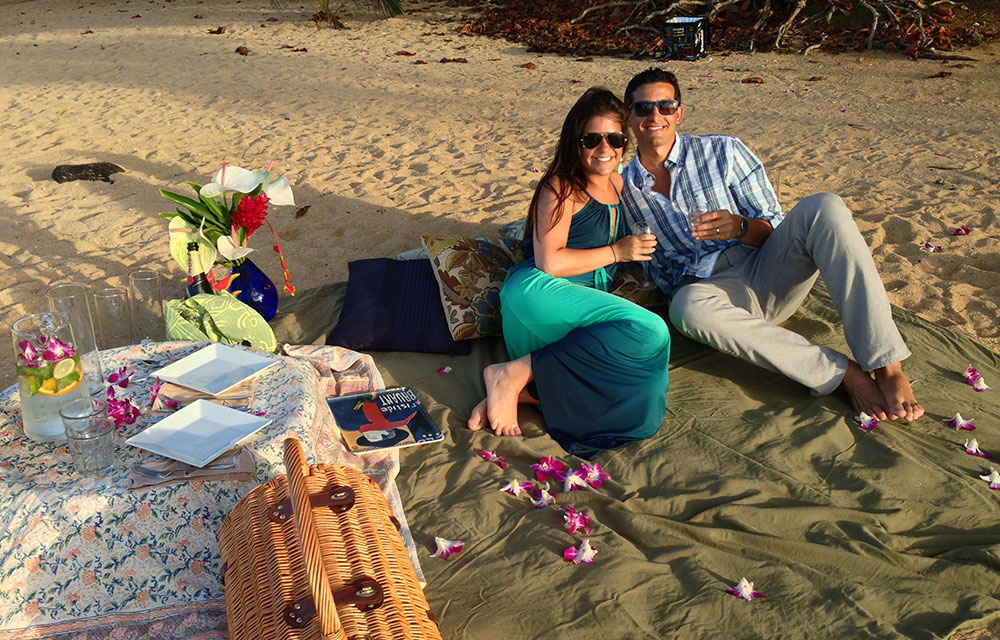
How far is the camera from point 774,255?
3871 millimetres

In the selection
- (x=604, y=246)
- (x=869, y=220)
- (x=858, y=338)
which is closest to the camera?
(x=858, y=338)

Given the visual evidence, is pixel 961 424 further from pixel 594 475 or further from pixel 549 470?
pixel 549 470

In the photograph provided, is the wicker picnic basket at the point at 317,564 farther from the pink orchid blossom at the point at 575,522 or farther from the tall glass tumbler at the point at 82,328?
the tall glass tumbler at the point at 82,328

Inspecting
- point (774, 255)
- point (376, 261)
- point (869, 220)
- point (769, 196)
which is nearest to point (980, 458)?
point (774, 255)

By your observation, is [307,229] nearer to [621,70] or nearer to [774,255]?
[774,255]

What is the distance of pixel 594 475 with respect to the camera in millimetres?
3199

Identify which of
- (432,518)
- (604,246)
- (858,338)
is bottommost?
(432,518)

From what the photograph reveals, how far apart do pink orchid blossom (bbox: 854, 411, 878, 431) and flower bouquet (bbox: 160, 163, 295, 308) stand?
259cm

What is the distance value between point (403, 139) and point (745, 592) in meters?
5.75

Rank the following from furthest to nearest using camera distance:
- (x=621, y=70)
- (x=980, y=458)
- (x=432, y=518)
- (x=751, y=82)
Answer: (x=621, y=70)
(x=751, y=82)
(x=980, y=458)
(x=432, y=518)

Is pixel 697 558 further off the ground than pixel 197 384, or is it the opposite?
pixel 197 384

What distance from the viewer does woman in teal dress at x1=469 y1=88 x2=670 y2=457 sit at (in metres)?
3.44

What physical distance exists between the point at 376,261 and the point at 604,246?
55.3 inches

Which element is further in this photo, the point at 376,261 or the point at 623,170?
the point at 376,261
